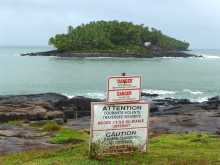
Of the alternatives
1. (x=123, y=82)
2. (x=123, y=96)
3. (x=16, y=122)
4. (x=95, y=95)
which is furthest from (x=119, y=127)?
(x=95, y=95)

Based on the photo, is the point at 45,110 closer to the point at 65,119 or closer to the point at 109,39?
the point at 65,119

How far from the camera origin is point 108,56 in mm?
172750

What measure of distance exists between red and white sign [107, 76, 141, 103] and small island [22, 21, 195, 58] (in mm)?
155043

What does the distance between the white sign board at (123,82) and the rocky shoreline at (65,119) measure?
692cm

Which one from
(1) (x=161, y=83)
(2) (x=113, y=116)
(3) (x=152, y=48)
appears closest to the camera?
(2) (x=113, y=116)

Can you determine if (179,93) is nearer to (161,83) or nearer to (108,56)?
(161,83)

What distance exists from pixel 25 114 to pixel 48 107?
4.61 meters

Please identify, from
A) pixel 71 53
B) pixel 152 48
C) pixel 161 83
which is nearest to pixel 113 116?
pixel 161 83

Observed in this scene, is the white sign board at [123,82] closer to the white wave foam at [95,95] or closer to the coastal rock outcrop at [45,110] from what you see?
the coastal rock outcrop at [45,110]

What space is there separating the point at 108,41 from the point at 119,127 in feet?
534

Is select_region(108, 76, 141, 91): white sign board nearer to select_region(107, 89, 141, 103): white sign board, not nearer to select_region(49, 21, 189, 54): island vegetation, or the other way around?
select_region(107, 89, 141, 103): white sign board

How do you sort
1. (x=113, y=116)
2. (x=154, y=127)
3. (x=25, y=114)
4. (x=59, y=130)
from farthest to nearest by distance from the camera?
(x=25, y=114), (x=154, y=127), (x=59, y=130), (x=113, y=116)

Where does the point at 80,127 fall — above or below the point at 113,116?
below

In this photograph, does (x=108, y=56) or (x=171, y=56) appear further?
(x=171, y=56)
